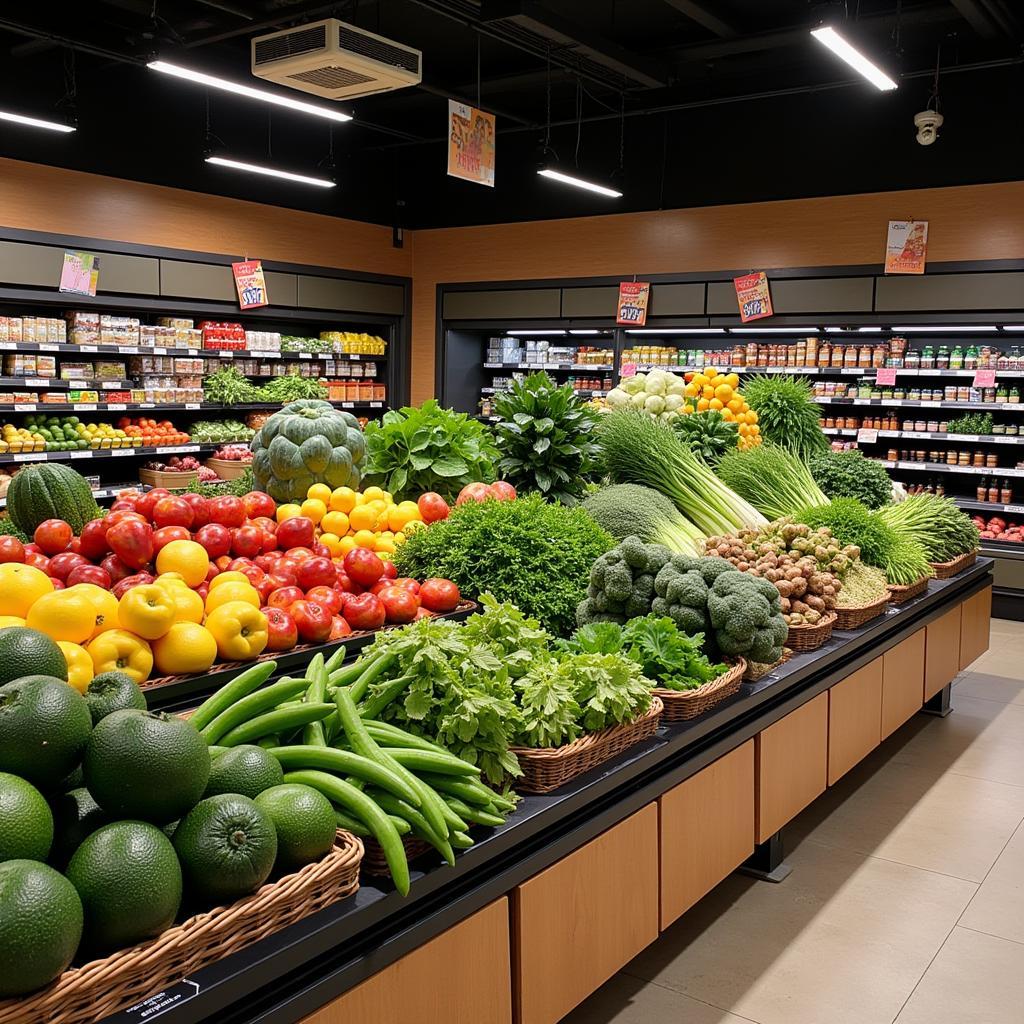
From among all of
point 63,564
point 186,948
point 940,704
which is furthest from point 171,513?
point 940,704

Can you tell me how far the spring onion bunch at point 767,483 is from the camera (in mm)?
4891

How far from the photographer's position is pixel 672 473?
4.58 meters

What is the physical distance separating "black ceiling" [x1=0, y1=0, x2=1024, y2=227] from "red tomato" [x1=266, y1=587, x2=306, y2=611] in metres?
5.46

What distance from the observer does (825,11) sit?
684 centimetres

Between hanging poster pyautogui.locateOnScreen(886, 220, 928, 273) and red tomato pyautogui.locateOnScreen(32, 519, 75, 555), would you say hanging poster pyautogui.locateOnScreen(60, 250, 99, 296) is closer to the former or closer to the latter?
red tomato pyautogui.locateOnScreen(32, 519, 75, 555)

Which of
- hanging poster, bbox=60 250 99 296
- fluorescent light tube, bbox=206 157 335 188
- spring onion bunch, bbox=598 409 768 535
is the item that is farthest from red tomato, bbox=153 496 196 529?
fluorescent light tube, bbox=206 157 335 188

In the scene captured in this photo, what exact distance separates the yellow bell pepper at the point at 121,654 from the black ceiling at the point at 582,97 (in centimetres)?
592

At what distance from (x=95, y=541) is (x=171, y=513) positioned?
0.23 meters

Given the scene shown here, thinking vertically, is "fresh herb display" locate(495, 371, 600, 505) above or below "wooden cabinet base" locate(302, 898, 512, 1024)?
above

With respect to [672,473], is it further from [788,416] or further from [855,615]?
[788,416]

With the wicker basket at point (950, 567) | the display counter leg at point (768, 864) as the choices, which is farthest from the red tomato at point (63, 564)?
the wicker basket at point (950, 567)

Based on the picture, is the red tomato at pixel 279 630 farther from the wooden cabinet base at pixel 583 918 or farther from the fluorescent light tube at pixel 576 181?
the fluorescent light tube at pixel 576 181

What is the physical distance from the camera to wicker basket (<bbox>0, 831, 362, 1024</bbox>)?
51.4 inches

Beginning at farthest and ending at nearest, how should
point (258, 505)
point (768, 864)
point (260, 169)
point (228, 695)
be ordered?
point (260, 169)
point (768, 864)
point (258, 505)
point (228, 695)
